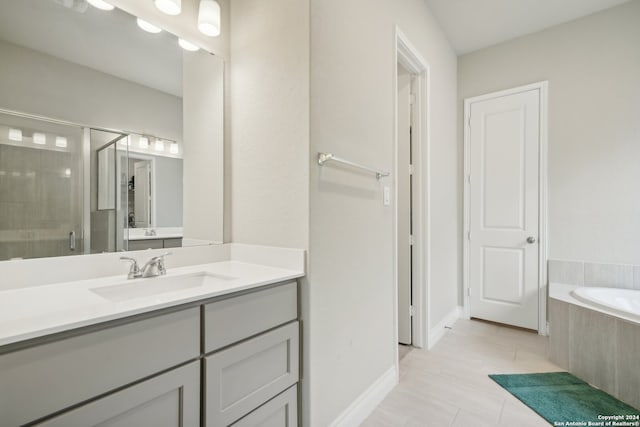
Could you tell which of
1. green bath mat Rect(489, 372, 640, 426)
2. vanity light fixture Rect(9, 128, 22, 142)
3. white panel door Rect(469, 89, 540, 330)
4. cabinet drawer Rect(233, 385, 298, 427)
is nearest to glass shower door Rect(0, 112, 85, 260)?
vanity light fixture Rect(9, 128, 22, 142)

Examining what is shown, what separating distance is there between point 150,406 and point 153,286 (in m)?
0.47

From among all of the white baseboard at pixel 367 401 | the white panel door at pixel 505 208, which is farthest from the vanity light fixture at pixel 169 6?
the white panel door at pixel 505 208

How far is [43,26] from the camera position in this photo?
1069 millimetres

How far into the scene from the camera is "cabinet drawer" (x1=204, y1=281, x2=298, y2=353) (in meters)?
0.95

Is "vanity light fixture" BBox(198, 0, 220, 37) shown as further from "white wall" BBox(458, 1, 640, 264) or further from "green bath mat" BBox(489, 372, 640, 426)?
"white wall" BBox(458, 1, 640, 264)

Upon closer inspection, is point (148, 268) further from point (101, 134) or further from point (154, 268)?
point (101, 134)

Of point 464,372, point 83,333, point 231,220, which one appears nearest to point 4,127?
point 83,333

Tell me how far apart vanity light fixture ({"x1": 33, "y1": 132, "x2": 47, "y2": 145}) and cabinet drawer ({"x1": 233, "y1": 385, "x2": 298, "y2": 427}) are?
1.20 metres

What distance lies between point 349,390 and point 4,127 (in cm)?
178

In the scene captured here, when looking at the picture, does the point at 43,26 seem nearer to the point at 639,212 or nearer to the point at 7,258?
the point at 7,258

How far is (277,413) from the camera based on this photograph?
1.15m

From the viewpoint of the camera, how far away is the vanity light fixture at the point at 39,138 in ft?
3.43

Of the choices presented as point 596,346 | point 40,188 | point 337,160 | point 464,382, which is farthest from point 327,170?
point 596,346

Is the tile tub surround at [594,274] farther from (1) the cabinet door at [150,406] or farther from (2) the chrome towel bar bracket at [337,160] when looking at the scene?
(1) the cabinet door at [150,406]
